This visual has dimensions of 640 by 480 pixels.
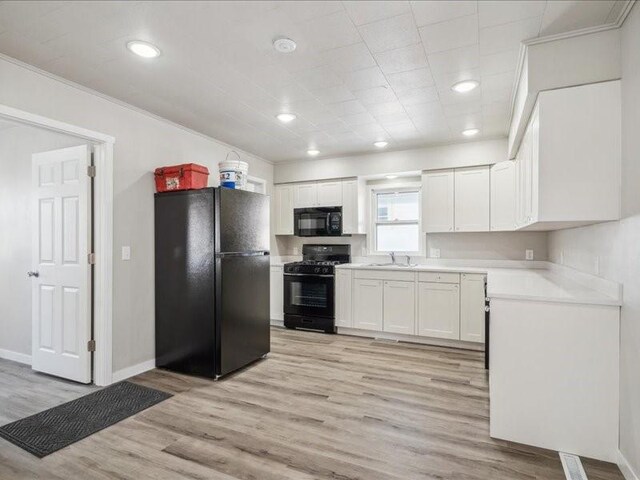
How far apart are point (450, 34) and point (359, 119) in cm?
153

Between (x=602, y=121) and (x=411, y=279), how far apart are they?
105 inches

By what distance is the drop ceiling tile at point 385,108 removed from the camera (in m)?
3.23

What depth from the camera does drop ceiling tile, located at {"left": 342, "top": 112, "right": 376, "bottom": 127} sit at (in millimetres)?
3510

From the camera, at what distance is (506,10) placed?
1923 millimetres

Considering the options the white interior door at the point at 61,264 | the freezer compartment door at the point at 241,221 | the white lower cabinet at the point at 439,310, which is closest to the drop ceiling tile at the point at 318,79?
the freezer compartment door at the point at 241,221

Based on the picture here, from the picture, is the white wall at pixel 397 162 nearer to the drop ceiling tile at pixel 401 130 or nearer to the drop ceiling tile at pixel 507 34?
the drop ceiling tile at pixel 401 130

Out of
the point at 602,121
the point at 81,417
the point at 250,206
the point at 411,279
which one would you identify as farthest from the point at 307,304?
the point at 602,121

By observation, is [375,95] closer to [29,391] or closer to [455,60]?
[455,60]

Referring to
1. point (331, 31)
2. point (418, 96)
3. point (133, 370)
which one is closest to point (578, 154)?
point (418, 96)

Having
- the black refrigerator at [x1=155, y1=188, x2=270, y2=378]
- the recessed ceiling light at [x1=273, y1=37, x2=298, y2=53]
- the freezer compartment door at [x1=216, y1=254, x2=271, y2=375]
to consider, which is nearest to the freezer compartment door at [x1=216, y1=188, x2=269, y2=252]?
the black refrigerator at [x1=155, y1=188, x2=270, y2=378]

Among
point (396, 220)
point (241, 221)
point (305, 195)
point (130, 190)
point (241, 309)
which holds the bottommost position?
point (241, 309)

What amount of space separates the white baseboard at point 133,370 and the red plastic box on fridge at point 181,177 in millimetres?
1689

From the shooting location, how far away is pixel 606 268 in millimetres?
2209

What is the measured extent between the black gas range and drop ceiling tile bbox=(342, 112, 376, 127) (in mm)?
1970
